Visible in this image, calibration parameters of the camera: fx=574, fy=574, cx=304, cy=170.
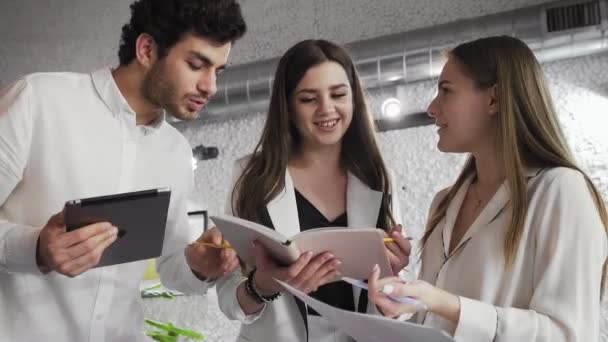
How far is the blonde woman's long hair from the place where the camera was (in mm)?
1343

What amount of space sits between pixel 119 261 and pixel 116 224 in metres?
0.19

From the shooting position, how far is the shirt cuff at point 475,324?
4.00ft

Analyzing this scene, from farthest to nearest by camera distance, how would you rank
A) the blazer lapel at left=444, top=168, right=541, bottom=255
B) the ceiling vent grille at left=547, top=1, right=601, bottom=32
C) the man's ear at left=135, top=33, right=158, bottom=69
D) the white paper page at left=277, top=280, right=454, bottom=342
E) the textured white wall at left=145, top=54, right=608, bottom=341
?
the textured white wall at left=145, top=54, right=608, bottom=341, the ceiling vent grille at left=547, top=1, right=601, bottom=32, the man's ear at left=135, top=33, right=158, bottom=69, the blazer lapel at left=444, top=168, right=541, bottom=255, the white paper page at left=277, top=280, right=454, bottom=342

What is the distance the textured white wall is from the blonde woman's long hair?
1722 millimetres

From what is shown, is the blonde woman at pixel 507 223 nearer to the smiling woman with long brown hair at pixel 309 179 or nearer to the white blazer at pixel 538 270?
the white blazer at pixel 538 270

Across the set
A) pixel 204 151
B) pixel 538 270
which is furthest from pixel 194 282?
pixel 204 151

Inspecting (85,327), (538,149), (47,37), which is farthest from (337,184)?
(47,37)

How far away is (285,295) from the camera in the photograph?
176cm

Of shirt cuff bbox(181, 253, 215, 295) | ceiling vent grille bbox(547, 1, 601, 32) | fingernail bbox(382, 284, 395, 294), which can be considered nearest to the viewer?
fingernail bbox(382, 284, 395, 294)

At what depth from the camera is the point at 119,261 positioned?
4.93ft

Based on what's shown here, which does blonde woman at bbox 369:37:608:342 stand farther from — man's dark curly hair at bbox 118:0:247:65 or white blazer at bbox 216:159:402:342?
man's dark curly hair at bbox 118:0:247:65

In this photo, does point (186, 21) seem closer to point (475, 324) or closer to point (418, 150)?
point (475, 324)

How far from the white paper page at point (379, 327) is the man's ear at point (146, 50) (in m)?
1.11

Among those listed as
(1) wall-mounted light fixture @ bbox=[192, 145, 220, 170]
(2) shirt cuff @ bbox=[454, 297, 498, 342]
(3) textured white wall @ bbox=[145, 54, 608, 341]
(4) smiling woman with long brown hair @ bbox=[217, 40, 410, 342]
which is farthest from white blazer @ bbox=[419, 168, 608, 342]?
(1) wall-mounted light fixture @ bbox=[192, 145, 220, 170]
